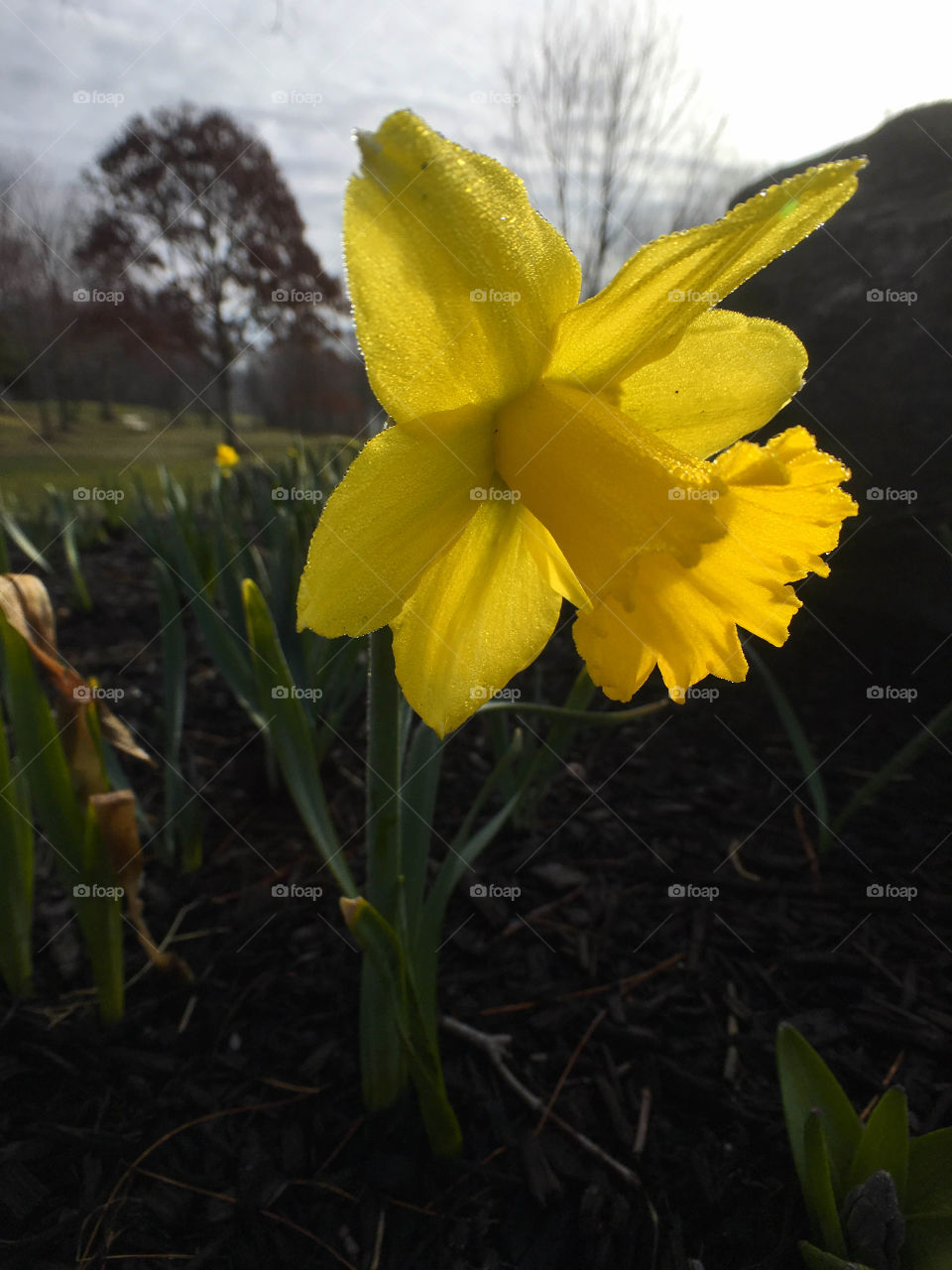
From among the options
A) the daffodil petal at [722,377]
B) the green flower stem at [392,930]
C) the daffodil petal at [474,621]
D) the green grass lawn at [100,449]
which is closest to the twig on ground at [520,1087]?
the green flower stem at [392,930]

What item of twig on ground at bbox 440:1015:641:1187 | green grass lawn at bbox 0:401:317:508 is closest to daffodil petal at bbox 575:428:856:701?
twig on ground at bbox 440:1015:641:1187

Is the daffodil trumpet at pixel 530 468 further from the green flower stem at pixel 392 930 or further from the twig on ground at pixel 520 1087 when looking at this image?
the twig on ground at pixel 520 1087

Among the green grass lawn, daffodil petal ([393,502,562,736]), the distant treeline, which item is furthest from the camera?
the distant treeline

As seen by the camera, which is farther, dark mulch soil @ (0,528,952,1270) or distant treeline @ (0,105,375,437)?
distant treeline @ (0,105,375,437)

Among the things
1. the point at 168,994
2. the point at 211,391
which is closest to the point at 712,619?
the point at 168,994

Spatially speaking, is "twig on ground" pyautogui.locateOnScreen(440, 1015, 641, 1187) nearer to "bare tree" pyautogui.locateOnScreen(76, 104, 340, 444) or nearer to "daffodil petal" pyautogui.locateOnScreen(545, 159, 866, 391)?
"daffodil petal" pyautogui.locateOnScreen(545, 159, 866, 391)

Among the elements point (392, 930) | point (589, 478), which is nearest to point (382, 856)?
point (392, 930)

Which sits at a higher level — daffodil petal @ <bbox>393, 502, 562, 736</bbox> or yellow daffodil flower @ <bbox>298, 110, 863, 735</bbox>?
yellow daffodil flower @ <bbox>298, 110, 863, 735</bbox>
